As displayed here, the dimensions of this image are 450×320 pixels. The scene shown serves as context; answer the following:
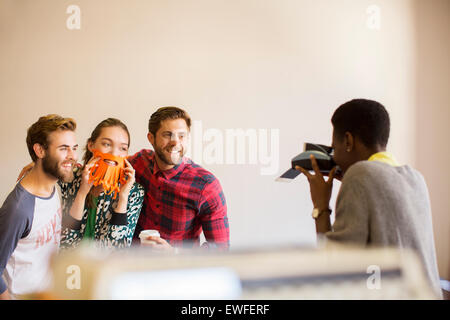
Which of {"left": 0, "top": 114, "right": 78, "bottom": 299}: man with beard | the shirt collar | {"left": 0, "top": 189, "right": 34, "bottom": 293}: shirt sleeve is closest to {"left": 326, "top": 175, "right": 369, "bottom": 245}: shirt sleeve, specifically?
the shirt collar

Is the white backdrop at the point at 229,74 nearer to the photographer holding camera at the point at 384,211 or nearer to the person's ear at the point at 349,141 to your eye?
the person's ear at the point at 349,141

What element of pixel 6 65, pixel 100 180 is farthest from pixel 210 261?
pixel 6 65

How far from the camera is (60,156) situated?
1.85 m

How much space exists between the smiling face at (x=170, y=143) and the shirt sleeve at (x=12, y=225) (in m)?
0.67

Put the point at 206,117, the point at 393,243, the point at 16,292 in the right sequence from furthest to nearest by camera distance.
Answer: the point at 206,117 → the point at 16,292 → the point at 393,243

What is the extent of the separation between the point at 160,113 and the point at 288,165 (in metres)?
1.38

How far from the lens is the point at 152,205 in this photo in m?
1.93

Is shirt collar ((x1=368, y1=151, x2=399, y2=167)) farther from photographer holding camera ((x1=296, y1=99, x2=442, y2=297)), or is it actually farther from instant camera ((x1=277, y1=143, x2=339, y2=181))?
instant camera ((x1=277, y1=143, x2=339, y2=181))

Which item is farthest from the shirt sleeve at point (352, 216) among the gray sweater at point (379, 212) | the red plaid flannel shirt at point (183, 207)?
the red plaid flannel shirt at point (183, 207)

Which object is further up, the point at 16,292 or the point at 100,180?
the point at 100,180

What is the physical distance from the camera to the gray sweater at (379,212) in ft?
3.04

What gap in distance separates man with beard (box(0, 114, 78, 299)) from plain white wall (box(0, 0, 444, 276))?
0.85 meters

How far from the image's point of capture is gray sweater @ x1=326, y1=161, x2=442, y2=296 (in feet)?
3.04
